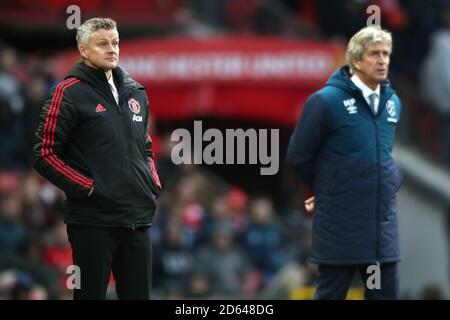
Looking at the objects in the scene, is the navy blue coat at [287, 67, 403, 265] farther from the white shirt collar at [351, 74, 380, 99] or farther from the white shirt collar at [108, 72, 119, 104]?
the white shirt collar at [108, 72, 119, 104]

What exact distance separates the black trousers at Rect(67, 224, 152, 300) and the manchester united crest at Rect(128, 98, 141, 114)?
2.15ft

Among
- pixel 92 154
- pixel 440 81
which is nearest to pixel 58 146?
pixel 92 154

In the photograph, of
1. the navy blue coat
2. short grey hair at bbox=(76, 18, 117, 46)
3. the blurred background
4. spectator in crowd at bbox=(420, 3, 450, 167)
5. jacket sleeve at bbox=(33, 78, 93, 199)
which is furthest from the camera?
spectator in crowd at bbox=(420, 3, 450, 167)

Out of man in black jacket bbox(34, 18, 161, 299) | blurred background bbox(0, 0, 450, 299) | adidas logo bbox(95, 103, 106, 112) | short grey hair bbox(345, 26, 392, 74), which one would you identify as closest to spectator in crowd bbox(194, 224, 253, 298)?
blurred background bbox(0, 0, 450, 299)

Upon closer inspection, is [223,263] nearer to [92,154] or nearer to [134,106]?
[134,106]

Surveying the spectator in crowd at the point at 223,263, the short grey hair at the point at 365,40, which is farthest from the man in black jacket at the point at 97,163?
the spectator in crowd at the point at 223,263

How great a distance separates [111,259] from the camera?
7.22 m

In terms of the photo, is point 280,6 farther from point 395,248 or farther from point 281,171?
point 395,248

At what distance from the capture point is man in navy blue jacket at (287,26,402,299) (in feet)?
25.6

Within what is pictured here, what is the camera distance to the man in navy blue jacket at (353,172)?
307 inches

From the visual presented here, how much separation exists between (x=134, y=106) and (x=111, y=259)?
856mm

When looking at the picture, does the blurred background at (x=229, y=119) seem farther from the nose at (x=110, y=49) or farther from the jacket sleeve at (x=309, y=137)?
the nose at (x=110, y=49)

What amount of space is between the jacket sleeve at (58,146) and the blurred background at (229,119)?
16.0 ft
